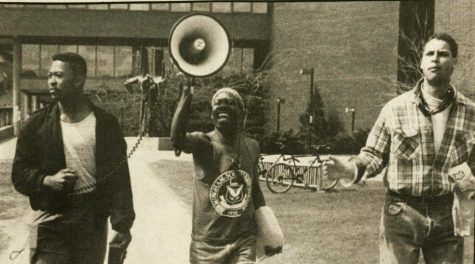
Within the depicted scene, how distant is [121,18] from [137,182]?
3.33 ft

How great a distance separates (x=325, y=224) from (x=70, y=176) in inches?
61.0

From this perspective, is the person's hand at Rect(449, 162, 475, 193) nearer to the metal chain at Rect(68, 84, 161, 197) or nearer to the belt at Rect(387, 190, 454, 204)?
the belt at Rect(387, 190, 454, 204)

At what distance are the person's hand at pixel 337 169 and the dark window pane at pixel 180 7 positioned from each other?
→ 1371 mm

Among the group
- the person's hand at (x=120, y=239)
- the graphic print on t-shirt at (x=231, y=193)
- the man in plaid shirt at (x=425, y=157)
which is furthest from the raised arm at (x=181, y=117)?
the man in plaid shirt at (x=425, y=157)

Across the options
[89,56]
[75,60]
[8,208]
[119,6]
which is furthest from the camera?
[119,6]

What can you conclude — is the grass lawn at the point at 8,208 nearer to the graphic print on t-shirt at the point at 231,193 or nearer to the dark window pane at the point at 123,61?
the dark window pane at the point at 123,61

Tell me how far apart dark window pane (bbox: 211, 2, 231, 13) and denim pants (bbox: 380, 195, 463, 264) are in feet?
4.74

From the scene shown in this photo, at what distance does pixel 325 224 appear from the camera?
4066 mm

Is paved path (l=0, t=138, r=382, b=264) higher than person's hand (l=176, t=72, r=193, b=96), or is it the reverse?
person's hand (l=176, t=72, r=193, b=96)

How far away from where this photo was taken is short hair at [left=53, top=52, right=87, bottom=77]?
3.75 m

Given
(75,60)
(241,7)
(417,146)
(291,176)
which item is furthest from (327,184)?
(75,60)

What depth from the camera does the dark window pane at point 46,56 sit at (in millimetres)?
3809

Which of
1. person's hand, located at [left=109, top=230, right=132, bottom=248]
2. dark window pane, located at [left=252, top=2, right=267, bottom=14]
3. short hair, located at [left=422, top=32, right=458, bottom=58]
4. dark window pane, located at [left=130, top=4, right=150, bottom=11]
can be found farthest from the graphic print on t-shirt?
short hair, located at [left=422, top=32, right=458, bottom=58]

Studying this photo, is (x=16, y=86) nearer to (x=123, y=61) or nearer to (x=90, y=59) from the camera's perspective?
(x=90, y=59)
